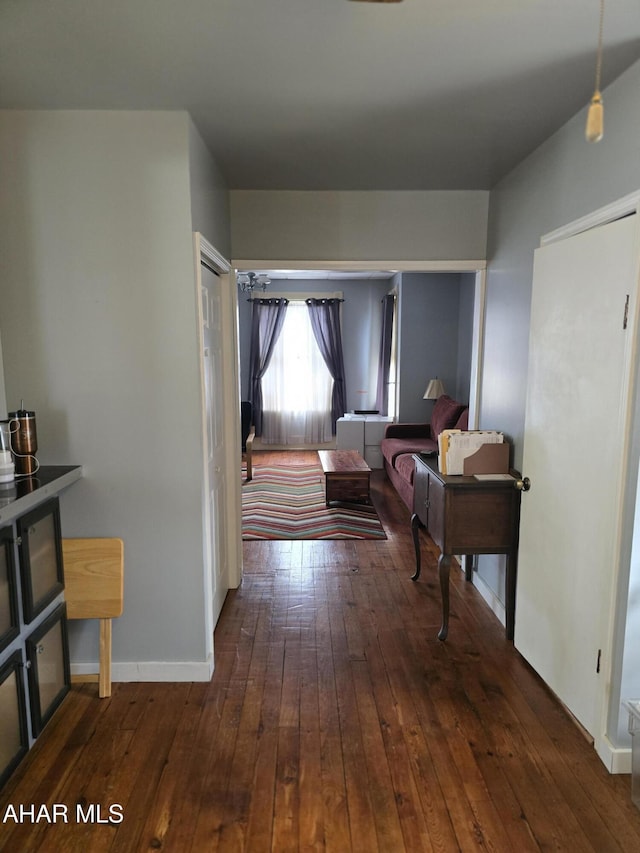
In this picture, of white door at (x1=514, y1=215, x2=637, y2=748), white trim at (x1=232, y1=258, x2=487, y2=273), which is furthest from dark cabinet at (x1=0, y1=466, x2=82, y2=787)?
white door at (x1=514, y1=215, x2=637, y2=748)

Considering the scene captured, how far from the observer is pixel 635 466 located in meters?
1.82

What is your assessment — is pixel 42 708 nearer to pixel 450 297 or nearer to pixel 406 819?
pixel 406 819

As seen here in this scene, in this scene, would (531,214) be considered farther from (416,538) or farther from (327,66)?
(416,538)

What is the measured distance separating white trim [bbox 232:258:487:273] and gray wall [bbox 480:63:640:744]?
184mm

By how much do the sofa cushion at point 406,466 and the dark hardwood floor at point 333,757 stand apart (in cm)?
190

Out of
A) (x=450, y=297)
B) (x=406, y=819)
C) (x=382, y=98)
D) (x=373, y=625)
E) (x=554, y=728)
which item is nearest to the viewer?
(x=406, y=819)

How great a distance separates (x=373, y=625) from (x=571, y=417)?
1582mm

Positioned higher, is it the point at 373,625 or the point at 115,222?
the point at 115,222

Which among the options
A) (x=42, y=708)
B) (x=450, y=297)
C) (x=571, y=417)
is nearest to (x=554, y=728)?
(x=571, y=417)

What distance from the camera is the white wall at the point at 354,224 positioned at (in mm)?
3238

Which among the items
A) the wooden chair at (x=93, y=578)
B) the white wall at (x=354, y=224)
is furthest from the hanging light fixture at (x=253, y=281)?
the wooden chair at (x=93, y=578)

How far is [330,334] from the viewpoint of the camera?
299 inches

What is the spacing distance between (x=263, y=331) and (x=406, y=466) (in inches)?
139

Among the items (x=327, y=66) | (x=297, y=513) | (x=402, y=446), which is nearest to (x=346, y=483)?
(x=297, y=513)
